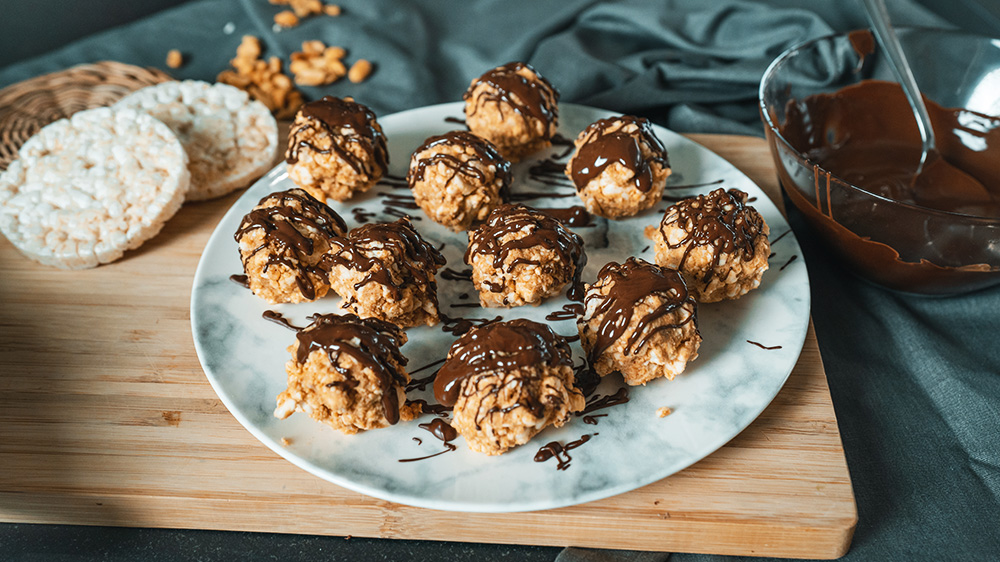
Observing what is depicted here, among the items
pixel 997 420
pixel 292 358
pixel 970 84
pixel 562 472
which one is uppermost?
pixel 970 84

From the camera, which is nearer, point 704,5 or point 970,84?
point 970,84

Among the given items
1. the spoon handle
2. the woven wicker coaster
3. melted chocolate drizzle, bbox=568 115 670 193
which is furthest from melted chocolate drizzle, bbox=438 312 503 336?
the woven wicker coaster

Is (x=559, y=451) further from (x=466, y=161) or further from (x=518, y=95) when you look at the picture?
(x=518, y=95)

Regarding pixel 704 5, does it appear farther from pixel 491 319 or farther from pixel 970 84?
pixel 491 319

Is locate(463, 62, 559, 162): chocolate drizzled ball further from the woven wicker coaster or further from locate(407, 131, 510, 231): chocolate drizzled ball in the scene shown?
the woven wicker coaster

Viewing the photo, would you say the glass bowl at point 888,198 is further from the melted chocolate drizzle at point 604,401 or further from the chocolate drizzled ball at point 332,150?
the chocolate drizzled ball at point 332,150

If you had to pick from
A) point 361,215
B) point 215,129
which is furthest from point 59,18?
point 361,215

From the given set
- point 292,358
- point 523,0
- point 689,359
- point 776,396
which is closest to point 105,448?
point 292,358
